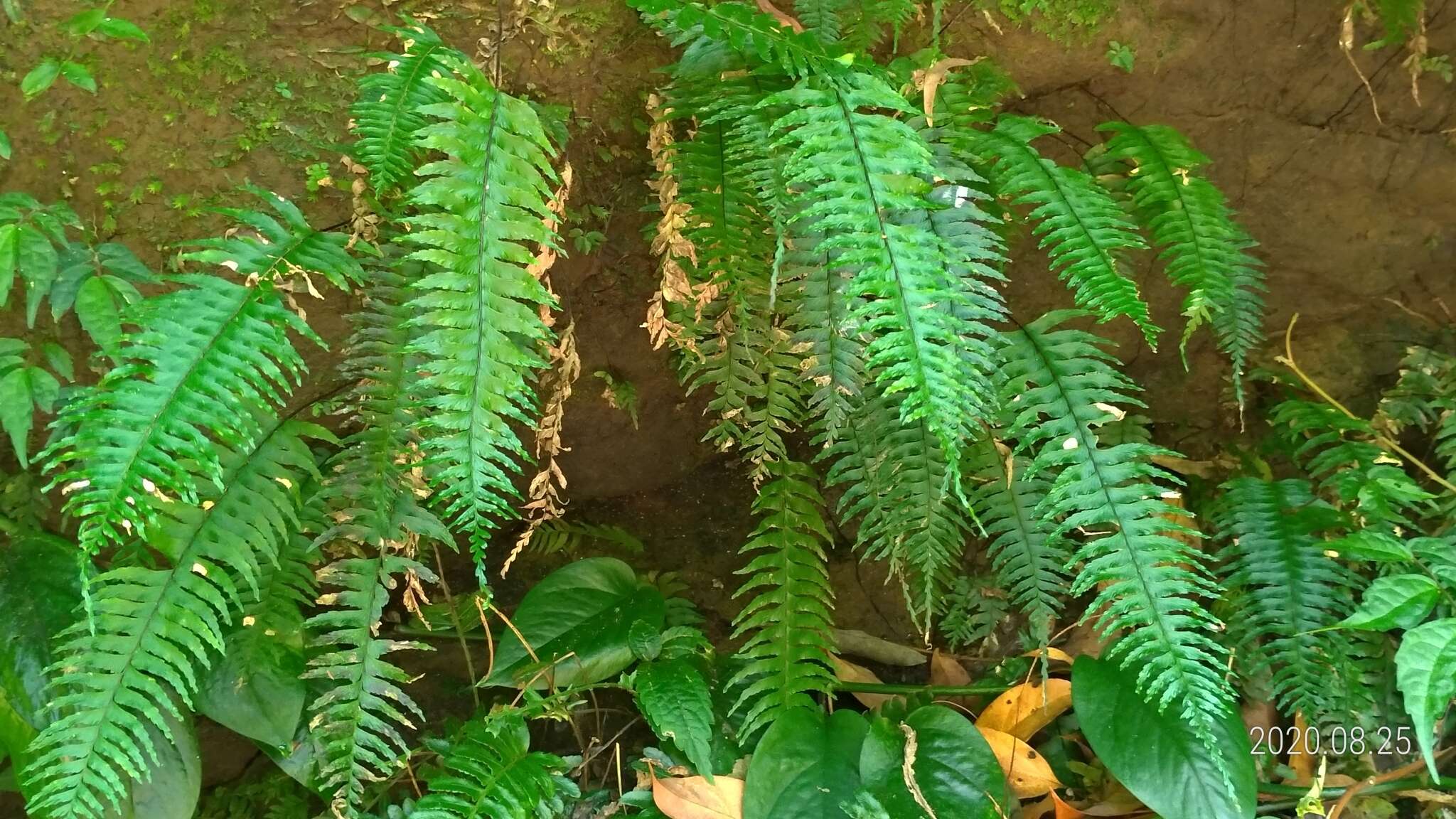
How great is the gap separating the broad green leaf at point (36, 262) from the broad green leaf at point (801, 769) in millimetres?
1699

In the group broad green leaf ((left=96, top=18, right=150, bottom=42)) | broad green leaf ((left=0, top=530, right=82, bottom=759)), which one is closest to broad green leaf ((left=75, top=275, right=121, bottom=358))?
broad green leaf ((left=96, top=18, right=150, bottom=42))

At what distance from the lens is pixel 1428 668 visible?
1.65 m

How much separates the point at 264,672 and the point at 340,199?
106cm

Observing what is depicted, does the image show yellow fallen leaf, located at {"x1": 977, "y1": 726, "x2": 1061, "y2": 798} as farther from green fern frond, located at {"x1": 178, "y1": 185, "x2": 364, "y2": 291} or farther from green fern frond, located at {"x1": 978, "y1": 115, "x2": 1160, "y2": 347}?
green fern frond, located at {"x1": 178, "y1": 185, "x2": 364, "y2": 291}

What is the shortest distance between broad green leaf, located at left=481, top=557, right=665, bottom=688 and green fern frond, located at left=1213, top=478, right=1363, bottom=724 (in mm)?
1493

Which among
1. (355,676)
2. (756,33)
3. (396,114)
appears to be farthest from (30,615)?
(756,33)

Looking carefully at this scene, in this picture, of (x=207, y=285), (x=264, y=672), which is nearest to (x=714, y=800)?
(x=264, y=672)

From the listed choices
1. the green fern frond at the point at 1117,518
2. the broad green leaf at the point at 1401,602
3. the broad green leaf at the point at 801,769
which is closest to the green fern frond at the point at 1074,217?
the green fern frond at the point at 1117,518

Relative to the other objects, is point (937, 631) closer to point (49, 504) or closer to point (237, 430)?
point (237, 430)

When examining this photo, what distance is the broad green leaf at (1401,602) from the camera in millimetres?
1754

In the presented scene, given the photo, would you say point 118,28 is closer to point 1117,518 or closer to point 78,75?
point 78,75

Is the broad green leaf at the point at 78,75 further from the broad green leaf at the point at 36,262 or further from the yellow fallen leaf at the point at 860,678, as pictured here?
the yellow fallen leaf at the point at 860,678

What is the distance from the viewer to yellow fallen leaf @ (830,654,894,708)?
2.40 metres

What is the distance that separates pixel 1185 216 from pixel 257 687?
2292 mm
